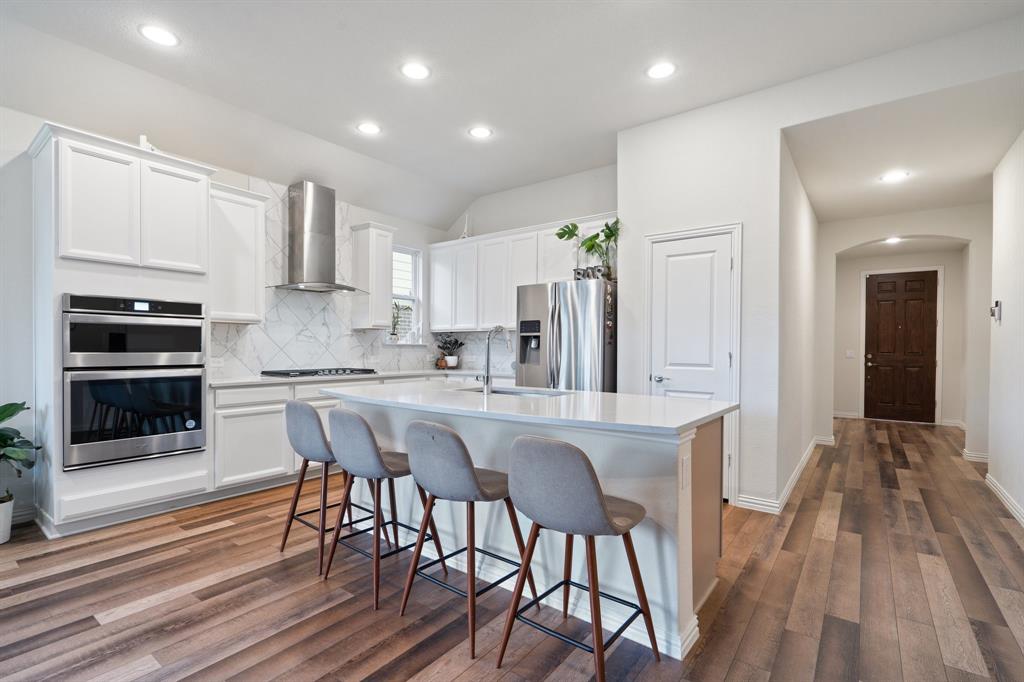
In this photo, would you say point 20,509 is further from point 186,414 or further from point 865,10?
point 865,10

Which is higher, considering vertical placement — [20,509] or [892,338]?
[892,338]

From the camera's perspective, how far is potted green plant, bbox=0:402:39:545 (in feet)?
9.28

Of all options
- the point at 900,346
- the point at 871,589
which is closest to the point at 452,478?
the point at 871,589

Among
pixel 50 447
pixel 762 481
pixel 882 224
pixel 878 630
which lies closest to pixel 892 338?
pixel 882 224

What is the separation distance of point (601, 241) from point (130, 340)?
141 inches

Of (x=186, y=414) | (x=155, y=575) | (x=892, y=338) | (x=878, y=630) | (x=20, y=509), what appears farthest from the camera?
(x=892, y=338)

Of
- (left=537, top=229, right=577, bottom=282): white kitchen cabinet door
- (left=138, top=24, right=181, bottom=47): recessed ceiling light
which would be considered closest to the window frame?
(left=537, top=229, right=577, bottom=282): white kitchen cabinet door

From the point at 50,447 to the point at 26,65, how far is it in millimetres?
2264

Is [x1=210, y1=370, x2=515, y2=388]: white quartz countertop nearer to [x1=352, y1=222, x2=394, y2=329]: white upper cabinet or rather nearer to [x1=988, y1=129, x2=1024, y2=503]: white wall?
[x1=352, y1=222, x2=394, y2=329]: white upper cabinet

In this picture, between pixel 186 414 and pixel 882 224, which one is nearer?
pixel 186 414

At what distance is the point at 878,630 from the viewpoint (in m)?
2.05

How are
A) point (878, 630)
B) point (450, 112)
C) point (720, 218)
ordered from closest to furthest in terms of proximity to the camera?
point (878, 630) < point (720, 218) < point (450, 112)

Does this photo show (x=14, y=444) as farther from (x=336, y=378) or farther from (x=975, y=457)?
(x=975, y=457)

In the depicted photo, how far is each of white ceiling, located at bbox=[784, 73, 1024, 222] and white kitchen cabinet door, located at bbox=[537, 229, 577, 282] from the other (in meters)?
2.00
